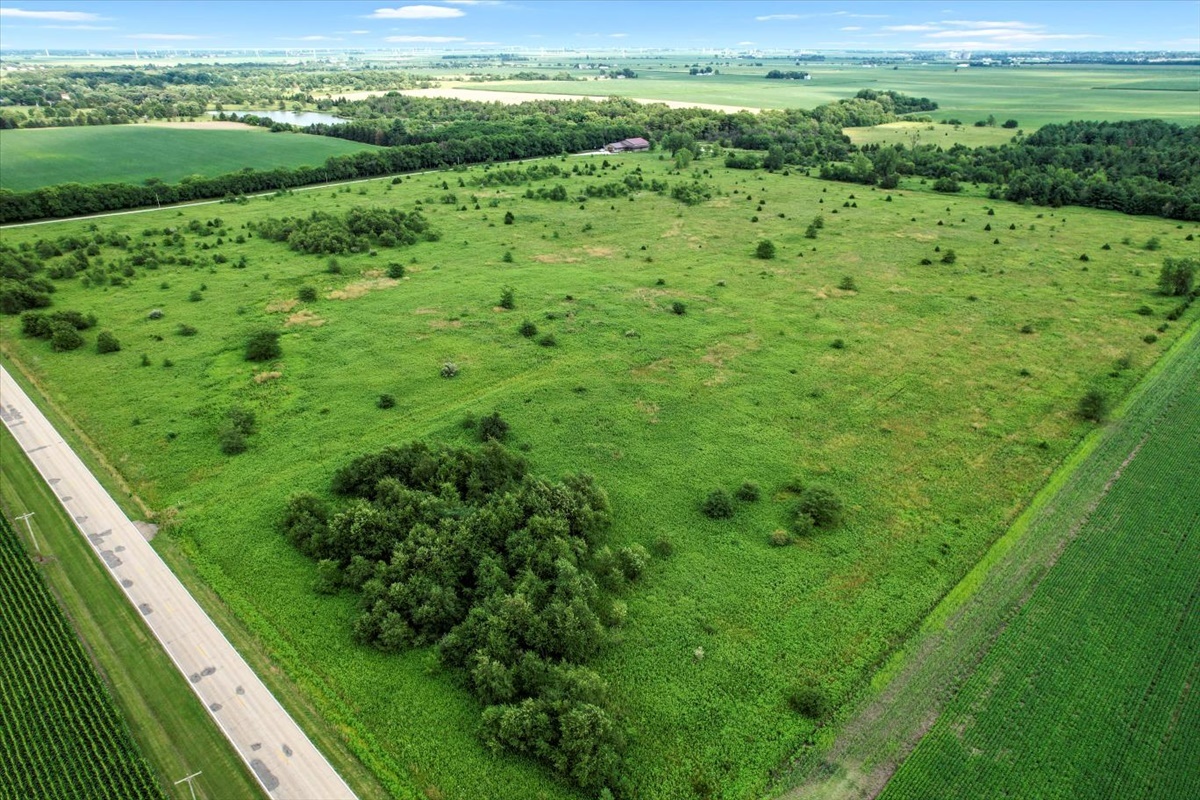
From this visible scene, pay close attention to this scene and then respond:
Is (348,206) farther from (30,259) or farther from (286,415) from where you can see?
(286,415)

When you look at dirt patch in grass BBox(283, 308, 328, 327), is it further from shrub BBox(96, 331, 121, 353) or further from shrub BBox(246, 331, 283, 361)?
shrub BBox(96, 331, 121, 353)

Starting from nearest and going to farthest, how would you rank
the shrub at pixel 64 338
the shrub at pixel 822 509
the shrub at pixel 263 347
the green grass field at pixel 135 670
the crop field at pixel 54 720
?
the crop field at pixel 54 720, the green grass field at pixel 135 670, the shrub at pixel 822 509, the shrub at pixel 263 347, the shrub at pixel 64 338

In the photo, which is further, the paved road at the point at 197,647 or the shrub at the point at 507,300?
the shrub at the point at 507,300

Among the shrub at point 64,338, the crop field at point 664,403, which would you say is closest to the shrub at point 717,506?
the crop field at point 664,403

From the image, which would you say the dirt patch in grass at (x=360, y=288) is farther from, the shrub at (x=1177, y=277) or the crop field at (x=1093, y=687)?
the shrub at (x=1177, y=277)

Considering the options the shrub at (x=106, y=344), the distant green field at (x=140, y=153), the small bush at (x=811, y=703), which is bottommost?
the small bush at (x=811, y=703)

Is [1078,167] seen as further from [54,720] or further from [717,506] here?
[54,720]
